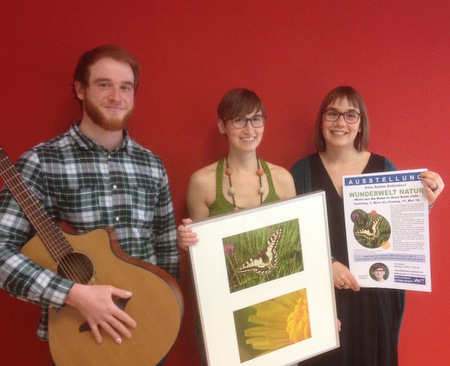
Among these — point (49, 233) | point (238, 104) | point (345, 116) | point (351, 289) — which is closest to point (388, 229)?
point (351, 289)

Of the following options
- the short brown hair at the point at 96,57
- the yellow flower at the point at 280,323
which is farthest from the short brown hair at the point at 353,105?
the short brown hair at the point at 96,57

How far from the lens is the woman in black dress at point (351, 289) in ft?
5.05

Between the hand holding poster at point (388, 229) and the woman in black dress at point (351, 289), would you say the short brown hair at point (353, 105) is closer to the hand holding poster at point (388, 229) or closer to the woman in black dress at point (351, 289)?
the woman in black dress at point (351, 289)

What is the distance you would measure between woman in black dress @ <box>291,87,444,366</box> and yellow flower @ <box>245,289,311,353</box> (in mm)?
311

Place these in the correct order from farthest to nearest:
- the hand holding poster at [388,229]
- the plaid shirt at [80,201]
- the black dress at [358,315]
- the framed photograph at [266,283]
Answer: the black dress at [358,315] → the hand holding poster at [388,229] → the framed photograph at [266,283] → the plaid shirt at [80,201]

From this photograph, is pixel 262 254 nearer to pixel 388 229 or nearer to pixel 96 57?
pixel 388 229

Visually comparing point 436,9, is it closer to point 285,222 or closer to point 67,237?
point 285,222

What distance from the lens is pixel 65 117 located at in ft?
4.91

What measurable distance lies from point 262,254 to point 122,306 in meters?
0.46

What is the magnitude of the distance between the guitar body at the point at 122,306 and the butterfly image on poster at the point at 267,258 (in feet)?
0.85

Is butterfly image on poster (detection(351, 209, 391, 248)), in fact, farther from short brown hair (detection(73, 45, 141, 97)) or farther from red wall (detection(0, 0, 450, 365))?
short brown hair (detection(73, 45, 141, 97))

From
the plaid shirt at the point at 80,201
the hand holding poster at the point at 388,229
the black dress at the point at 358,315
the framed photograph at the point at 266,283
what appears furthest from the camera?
the black dress at the point at 358,315

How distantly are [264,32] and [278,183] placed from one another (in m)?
0.74

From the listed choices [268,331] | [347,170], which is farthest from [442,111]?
[268,331]
